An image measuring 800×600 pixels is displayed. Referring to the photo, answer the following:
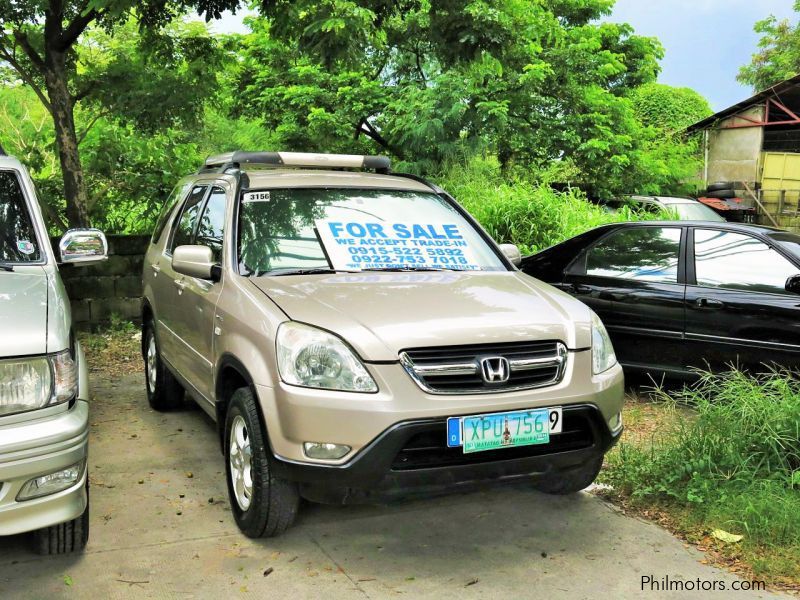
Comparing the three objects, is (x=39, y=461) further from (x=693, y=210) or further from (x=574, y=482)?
(x=693, y=210)

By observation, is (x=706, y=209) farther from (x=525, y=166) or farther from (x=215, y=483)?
(x=215, y=483)

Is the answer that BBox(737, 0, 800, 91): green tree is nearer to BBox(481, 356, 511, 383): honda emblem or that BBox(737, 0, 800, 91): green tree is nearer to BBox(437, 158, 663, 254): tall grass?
BBox(437, 158, 663, 254): tall grass

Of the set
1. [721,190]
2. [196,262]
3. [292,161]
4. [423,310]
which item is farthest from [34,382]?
[721,190]

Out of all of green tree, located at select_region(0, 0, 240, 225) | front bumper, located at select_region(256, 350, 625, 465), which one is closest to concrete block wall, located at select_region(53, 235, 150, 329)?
green tree, located at select_region(0, 0, 240, 225)

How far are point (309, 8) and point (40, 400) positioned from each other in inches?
210

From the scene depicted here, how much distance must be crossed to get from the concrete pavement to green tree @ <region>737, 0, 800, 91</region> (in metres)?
31.7

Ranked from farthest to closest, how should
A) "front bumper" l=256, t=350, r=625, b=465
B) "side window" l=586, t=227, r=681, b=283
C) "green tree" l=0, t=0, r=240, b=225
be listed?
"green tree" l=0, t=0, r=240, b=225 → "side window" l=586, t=227, r=681, b=283 → "front bumper" l=256, t=350, r=625, b=465

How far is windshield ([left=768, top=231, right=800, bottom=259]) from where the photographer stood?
512 cm

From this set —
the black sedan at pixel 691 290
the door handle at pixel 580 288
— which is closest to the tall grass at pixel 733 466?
the black sedan at pixel 691 290

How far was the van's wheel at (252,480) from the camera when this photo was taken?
10.6ft

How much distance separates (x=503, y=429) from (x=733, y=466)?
1.59 metres

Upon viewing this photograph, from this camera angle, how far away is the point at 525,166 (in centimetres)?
1723

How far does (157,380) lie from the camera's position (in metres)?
5.53

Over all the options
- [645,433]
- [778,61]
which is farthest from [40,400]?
[778,61]
